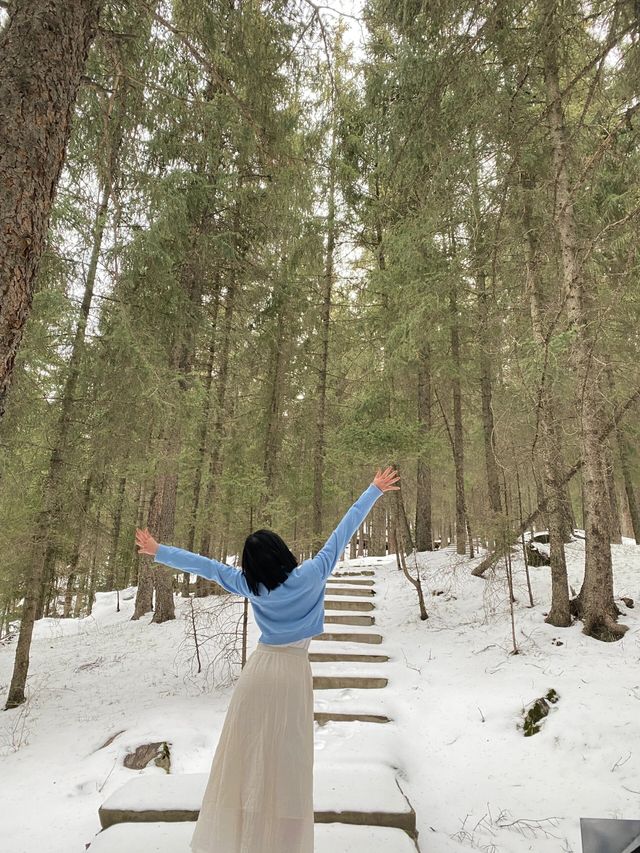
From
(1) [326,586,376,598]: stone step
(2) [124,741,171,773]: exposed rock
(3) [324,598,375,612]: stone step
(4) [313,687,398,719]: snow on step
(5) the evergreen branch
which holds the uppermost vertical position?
(5) the evergreen branch

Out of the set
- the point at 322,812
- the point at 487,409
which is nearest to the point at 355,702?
the point at 322,812

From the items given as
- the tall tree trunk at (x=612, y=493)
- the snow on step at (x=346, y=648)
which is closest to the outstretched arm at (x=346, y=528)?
the snow on step at (x=346, y=648)

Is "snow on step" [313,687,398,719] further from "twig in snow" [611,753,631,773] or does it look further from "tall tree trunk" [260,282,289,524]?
"tall tree trunk" [260,282,289,524]

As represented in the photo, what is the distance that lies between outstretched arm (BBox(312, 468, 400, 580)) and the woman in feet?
0.04

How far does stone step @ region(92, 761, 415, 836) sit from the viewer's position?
11.3 ft

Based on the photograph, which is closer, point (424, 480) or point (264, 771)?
point (264, 771)

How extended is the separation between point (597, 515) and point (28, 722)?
321 inches

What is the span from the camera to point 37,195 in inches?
104

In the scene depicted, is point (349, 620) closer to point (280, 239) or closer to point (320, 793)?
point (320, 793)

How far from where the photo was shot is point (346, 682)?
21.9 ft

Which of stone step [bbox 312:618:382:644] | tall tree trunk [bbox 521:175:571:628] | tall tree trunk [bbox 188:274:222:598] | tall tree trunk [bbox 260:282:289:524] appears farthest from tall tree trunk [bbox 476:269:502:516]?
tall tree trunk [bbox 188:274:222:598]

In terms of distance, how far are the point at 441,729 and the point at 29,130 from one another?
645 centimetres

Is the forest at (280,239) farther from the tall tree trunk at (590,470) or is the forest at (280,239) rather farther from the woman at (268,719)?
the woman at (268,719)

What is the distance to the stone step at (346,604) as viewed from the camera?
9.60 metres
